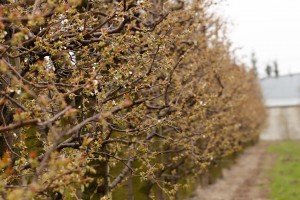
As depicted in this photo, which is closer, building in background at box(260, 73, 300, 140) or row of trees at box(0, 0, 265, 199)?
row of trees at box(0, 0, 265, 199)

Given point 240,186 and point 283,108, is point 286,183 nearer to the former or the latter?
point 240,186

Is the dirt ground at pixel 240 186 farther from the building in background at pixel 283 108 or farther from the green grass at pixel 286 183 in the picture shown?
the building in background at pixel 283 108

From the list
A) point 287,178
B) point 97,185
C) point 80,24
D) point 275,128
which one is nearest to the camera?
point 80,24

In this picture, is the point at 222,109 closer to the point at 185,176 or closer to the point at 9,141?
the point at 185,176

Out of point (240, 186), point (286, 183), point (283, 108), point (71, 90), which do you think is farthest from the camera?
point (283, 108)

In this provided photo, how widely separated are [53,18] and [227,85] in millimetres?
14131

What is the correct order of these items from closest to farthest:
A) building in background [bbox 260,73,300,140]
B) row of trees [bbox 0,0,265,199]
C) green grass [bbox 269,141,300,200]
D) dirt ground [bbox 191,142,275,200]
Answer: row of trees [bbox 0,0,265,199] < green grass [bbox 269,141,300,200] < dirt ground [bbox 191,142,275,200] < building in background [bbox 260,73,300,140]

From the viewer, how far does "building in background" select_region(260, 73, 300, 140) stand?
65812 mm

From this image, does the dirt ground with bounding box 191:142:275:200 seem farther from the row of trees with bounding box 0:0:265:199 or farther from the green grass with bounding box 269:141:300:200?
the row of trees with bounding box 0:0:265:199

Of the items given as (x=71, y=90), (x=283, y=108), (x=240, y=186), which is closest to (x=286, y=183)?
(x=240, y=186)

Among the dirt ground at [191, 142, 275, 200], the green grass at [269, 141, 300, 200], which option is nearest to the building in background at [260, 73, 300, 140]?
the dirt ground at [191, 142, 275, 200]

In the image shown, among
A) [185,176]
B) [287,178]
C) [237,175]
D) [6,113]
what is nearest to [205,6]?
[185,176]

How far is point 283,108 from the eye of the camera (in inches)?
2867

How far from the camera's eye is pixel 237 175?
26.0 m
